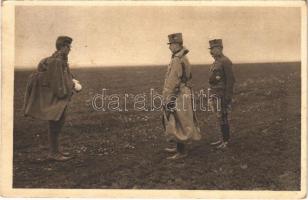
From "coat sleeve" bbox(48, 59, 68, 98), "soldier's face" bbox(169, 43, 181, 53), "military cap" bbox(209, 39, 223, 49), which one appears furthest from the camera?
"military cap" bbox(209, 39, 223, 49)

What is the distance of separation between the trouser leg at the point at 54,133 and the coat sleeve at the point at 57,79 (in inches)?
12.6

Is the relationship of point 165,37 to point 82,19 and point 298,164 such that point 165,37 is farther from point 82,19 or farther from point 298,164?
point 298,164

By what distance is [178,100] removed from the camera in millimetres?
6406

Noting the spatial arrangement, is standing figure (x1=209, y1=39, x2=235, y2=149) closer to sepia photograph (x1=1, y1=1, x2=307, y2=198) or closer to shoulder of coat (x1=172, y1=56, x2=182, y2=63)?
sepia photograph (x1=1, y1=1, x2=307, y2=198)

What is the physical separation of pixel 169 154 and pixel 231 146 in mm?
853

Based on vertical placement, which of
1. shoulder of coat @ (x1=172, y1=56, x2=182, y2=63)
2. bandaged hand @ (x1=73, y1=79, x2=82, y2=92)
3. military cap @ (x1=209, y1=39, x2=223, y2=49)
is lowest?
bandaged hand @ (x1=73, y1=79, x2=82, y2=92)

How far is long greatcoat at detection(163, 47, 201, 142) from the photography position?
636 cm

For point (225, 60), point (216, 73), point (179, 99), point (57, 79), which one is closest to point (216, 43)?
point (225, 60)

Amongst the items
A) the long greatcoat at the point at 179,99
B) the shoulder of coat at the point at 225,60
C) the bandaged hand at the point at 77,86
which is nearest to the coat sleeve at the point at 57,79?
A: the bandaged hand at the point at 77,86

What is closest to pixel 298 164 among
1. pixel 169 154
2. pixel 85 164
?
pixel 169 154

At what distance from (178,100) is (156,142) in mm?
661

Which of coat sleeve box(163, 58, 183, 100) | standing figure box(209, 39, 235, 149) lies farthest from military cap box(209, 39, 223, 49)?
coat sleeve box(163, 58, 183, 100)

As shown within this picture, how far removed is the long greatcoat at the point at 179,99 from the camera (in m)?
6.36

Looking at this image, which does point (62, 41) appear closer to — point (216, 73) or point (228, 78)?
point (216, 73)
